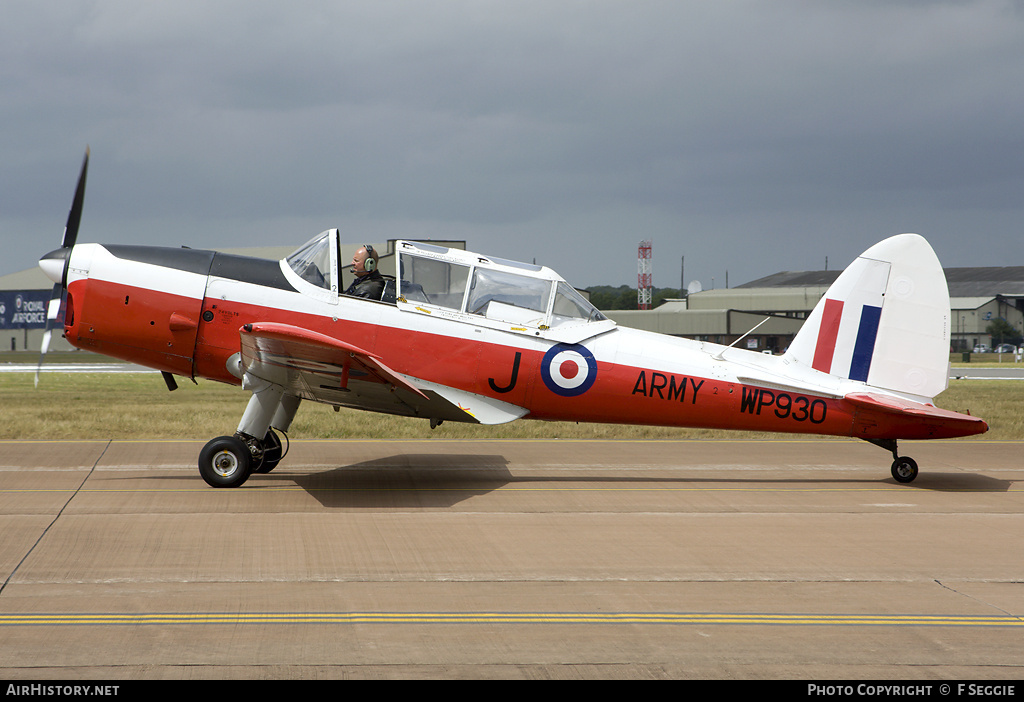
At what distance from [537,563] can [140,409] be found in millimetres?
14380

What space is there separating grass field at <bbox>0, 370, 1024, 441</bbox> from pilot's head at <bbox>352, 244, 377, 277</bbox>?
17.7 ft

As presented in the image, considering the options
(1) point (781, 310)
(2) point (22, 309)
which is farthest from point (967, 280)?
(2) point (22, 309)

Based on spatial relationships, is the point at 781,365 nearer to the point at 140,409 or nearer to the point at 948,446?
the point at 948,446

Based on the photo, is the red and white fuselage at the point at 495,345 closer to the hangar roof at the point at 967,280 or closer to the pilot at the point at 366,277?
the pilot at the point at 366,277

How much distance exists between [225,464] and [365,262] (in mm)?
2714

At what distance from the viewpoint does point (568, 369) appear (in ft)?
31.3

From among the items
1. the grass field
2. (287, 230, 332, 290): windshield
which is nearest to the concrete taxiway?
(287, 230, 332, 290): windshield

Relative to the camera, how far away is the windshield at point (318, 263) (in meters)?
9.35

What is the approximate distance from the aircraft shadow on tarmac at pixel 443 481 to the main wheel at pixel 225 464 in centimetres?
75

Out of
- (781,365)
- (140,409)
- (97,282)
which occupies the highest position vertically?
(97,282)

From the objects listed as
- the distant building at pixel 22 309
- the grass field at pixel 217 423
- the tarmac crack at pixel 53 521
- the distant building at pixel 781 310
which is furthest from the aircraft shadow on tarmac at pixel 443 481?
the distant building at pixel 22 309

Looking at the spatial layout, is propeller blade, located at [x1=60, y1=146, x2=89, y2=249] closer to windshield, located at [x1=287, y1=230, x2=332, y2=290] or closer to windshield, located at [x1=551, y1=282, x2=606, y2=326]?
windshield, located at [x1=287, y1=230, x2=332, y2=290]
